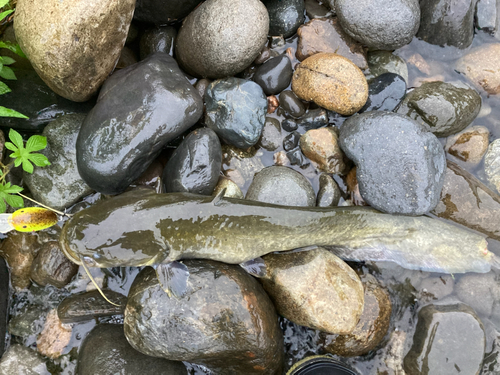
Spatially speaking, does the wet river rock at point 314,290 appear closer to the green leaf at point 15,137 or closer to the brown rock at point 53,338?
the brown rock at point 53,338

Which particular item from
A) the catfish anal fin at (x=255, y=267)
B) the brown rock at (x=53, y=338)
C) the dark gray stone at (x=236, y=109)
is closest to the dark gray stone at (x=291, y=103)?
the dark gray stone at (x=236, y=109)

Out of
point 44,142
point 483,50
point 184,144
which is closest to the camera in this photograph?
point 44,142

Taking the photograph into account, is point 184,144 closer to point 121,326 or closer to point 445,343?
point 121,326

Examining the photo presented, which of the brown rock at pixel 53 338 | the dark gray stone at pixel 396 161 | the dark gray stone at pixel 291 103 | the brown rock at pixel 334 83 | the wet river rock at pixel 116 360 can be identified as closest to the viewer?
the wet river rock at pixel 116 360

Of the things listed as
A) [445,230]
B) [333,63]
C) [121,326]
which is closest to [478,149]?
[445,230]

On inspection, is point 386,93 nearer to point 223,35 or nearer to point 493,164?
point 493,164

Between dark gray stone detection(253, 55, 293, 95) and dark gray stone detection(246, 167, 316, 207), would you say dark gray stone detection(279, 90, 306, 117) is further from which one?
dark gray stone detection(246, 167, 316, 207)
